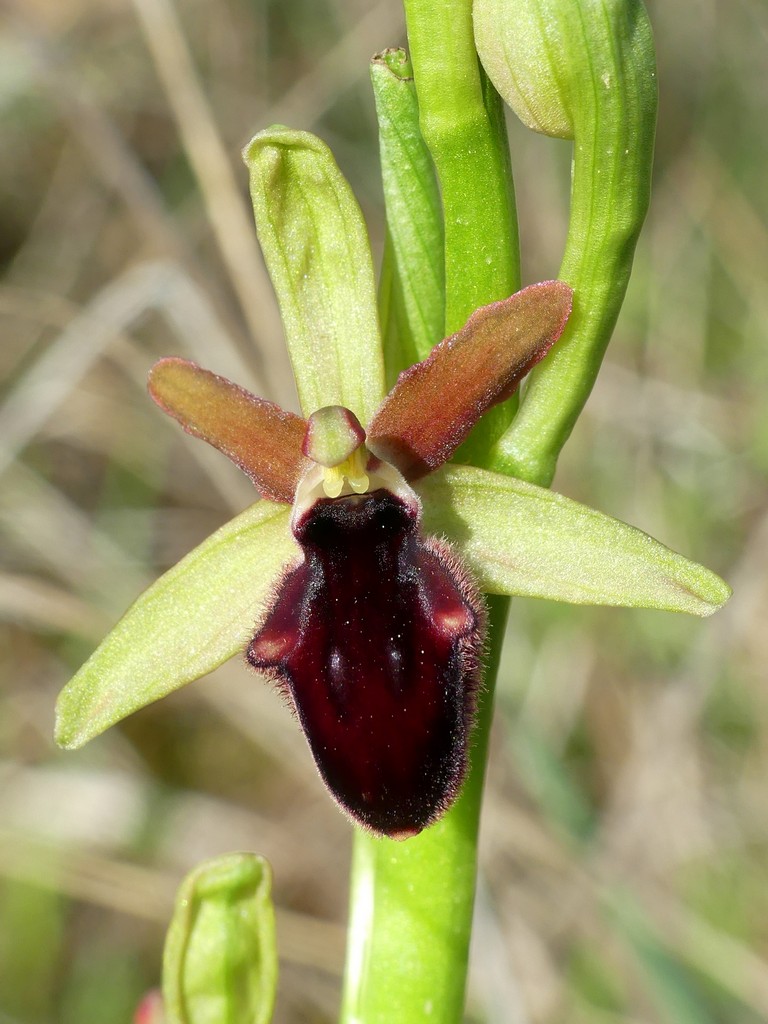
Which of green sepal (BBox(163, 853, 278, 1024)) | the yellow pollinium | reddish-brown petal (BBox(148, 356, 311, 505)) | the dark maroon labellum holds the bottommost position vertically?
green sepal (BBox(163, 853, 278, 1024))

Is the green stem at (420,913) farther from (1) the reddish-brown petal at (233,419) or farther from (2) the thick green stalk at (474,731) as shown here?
(1) the reddish-brown petal at (233,419)

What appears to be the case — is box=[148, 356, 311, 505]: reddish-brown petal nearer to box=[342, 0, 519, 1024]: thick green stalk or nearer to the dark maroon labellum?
the dark maroon labellum

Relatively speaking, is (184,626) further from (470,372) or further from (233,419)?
(470,372)

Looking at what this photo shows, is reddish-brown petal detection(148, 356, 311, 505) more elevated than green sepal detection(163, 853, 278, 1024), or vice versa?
reddish-brown petal detection(148, 356, 311, 505)

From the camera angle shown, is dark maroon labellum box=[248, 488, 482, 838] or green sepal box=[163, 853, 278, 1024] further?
green sepal box=[163, 853, 278, 1024]

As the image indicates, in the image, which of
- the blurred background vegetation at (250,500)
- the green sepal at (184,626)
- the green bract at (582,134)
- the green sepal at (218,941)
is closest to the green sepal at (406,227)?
the green bract at (582,134)

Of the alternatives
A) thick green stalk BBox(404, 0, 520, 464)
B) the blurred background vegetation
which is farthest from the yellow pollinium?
the blurred background vegetation

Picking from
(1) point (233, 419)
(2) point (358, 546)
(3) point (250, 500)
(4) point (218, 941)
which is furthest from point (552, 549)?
(3) point (250, 500)

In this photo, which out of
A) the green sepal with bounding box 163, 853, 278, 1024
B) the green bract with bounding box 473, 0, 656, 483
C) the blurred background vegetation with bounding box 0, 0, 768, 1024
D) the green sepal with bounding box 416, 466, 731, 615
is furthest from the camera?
the blurred background vegetation with bounding box 0, 0, 768, 1024
